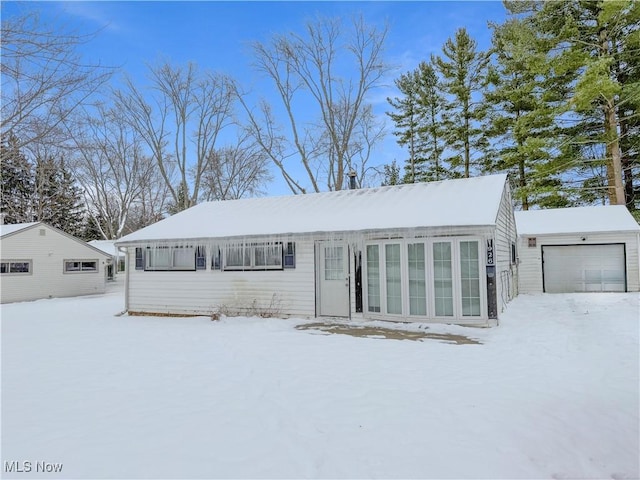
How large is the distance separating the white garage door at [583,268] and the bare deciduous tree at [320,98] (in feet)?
32.3

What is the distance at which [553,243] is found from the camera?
13.0 m

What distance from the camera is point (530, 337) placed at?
6285 mm

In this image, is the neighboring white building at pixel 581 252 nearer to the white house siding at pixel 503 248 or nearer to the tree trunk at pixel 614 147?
the tree trunk at pixel 614 147

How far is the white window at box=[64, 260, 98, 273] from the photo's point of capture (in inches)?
695

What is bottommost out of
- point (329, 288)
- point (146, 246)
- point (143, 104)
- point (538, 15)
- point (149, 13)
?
point (329, 288)

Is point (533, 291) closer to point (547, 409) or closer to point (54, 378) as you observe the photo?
point (547, 409)

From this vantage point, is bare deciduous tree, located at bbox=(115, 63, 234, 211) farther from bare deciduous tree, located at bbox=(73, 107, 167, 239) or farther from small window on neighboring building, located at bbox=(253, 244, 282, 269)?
small window on neighboring building, located at bbox=(253, 244, 282, 269)

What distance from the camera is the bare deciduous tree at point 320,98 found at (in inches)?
699

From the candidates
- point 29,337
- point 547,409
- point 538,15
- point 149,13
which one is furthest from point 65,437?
point 538,15

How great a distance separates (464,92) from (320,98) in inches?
323

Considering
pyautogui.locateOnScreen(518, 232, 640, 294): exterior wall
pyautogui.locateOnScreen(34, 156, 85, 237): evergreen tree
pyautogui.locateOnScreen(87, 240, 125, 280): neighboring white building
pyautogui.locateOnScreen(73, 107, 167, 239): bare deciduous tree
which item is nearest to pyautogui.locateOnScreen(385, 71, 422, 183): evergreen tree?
pyautogui.locateOnScreen(518, 232, 640, 294): exterior wall

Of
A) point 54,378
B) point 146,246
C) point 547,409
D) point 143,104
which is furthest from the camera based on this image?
point 143,104

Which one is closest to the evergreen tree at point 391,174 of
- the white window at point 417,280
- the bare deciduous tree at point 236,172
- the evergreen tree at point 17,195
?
the bare deciduous tree at point 236,172

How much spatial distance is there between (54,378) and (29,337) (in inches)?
150
